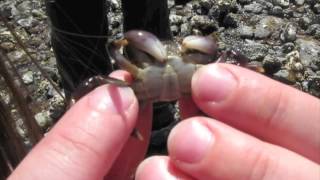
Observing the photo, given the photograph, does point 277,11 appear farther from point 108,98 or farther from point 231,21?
point 108,98

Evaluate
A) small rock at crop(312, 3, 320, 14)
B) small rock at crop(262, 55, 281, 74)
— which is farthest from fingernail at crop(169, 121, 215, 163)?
small rock at crop(312, 3, 320, 14)

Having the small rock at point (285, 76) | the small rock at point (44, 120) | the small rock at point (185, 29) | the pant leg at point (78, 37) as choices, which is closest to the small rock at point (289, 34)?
the small rock at point (285, 76)

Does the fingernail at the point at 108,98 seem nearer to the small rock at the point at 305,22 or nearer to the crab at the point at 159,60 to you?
the crab at the point at 159,60

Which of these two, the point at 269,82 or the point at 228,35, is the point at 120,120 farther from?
the point at 228,35

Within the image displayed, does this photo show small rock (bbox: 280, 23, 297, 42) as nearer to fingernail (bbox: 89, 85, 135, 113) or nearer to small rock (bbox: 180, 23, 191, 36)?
small rock (bbox: 180, 23, 191, 36)

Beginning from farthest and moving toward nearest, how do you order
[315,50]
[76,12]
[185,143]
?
1. [315,50]
2. [76,12]
3. [185,143]

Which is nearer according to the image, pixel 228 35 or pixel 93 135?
pixel 93 135

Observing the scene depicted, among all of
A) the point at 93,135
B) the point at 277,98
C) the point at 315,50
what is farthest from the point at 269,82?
the point at 315,50

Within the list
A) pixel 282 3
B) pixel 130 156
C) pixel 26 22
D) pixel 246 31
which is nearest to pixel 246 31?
pixel 246 31
